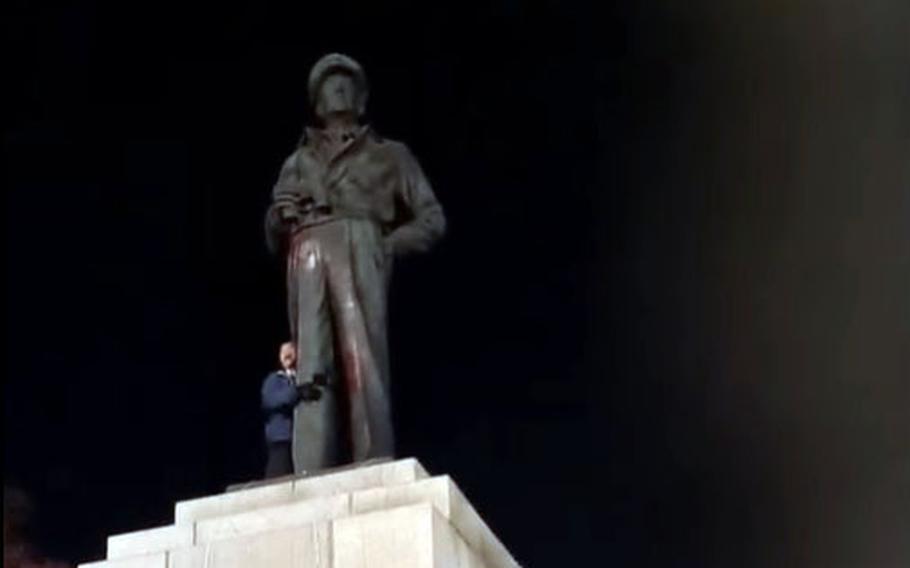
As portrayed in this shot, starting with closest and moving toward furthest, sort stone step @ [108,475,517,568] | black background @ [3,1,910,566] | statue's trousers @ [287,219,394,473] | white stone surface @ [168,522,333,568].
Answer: white stone surface @ [168,522,333,568]
stone step @ [108,475,517,568]
statue's trousers @ [287,219,394,473]
black background @ [3,1,910,566]

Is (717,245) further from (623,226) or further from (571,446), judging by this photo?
(571,446)

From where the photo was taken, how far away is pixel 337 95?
11.5m

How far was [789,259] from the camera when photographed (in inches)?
641

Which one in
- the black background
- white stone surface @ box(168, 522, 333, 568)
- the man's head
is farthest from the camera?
the black background

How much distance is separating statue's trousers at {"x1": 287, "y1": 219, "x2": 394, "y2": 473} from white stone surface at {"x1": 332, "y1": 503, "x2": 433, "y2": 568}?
0.83 metres

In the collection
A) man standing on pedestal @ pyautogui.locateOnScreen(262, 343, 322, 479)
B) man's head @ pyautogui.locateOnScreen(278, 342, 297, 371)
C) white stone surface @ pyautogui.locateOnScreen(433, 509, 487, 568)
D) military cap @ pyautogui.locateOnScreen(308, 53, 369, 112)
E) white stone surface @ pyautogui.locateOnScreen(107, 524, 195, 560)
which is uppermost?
military cap @ pyautogui.locateOnScreen(308, 53, 369, 112)

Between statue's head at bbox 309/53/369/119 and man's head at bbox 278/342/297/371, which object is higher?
statue's head at bbox 309/53/369/119

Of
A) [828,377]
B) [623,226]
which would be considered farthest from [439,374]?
[828,377]

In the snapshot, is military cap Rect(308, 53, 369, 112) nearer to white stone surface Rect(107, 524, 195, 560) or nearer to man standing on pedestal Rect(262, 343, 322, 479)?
man standing on pedestal Rect(262, 343, 322, 479)

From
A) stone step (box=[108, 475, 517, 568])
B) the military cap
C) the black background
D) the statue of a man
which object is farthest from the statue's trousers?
the black background

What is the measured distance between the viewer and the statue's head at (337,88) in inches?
453

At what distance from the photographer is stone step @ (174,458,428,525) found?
33.5 feet

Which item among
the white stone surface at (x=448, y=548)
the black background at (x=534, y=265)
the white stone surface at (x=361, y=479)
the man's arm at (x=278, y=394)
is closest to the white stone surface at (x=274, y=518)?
the white stone surface at (x=361, y=479)

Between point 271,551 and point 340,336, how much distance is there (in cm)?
136
